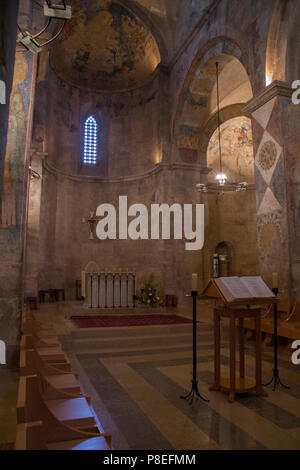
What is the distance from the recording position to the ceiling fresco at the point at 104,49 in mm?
15139

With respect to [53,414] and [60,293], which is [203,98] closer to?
[60,293]

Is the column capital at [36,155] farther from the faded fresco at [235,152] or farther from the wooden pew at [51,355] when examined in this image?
the wooden pew at [51,355]

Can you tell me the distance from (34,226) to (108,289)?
14.0 feet

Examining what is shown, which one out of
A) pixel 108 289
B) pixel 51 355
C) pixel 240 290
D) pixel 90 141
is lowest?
pixel 51 355

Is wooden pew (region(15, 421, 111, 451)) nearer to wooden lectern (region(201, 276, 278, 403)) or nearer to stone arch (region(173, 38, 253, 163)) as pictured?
wooden lectern (region(201, 276, 278, 403))

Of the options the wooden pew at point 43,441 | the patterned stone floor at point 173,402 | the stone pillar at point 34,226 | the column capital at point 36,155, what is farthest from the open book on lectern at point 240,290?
the column capital at point 36,155

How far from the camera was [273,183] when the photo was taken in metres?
7.76

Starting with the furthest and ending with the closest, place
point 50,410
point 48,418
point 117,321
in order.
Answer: point 117,321 < point 50,410 < point 48,418

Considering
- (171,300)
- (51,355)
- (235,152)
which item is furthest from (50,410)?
(235,152)

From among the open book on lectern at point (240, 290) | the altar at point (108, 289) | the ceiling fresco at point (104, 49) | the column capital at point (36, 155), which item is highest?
the ceiling fresco at point (104, 49)

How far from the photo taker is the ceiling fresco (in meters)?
15.1

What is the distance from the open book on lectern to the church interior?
0.61 feet

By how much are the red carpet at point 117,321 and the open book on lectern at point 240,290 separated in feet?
15.1

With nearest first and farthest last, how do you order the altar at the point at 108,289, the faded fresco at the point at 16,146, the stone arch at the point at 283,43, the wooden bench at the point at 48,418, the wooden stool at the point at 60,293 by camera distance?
1. the wooden bench at the point at 48,418
2. the faded fresco at the point at 16,146
3. the stone arch at the point at 283,43
4. the altar at the point at 108,289
5. the wooden stool at the point at 60,293
